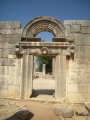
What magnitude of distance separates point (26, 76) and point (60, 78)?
176 centimetres

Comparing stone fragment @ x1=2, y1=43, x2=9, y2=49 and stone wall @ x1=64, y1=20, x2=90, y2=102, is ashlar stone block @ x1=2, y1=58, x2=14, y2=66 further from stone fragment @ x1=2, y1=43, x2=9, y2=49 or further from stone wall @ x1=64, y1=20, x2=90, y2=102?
stone wall @ x1=64, y1=20, x2=90, y2=102

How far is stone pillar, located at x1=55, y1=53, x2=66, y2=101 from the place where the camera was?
7.07 meters

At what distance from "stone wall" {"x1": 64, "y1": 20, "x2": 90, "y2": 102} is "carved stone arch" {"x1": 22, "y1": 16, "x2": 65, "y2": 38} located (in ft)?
1.37

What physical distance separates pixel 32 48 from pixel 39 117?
3.68m

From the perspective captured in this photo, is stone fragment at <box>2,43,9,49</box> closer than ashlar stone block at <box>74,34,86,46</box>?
No

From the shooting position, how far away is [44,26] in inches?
299

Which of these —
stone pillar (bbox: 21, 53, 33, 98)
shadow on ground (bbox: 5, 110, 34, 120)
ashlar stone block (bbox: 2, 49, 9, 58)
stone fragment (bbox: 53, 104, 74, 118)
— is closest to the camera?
shadow on ground (bbox: 5, 110, 34, 120)

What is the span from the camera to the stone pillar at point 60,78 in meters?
7.07

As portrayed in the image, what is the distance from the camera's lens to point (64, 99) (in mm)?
7016

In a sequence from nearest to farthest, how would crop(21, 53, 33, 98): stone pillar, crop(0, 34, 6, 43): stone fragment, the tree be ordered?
1. crop(21, 53, 33, 98): stone pillar
2. crop(0, 34, 6, 43): stone fragment
3. the tree

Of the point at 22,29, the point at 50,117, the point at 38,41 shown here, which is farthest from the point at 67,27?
the point at 50,117

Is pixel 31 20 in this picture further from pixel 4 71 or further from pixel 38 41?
pixel 4 71

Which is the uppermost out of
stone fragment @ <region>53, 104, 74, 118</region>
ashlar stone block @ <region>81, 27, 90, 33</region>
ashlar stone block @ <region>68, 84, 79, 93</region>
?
ashlar stone block @ <region>81, 27, 90, 33</region>

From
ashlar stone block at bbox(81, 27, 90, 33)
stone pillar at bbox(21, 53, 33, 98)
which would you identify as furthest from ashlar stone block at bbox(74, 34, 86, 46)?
stone pillar at bbox(21, 53, 33, 98)
